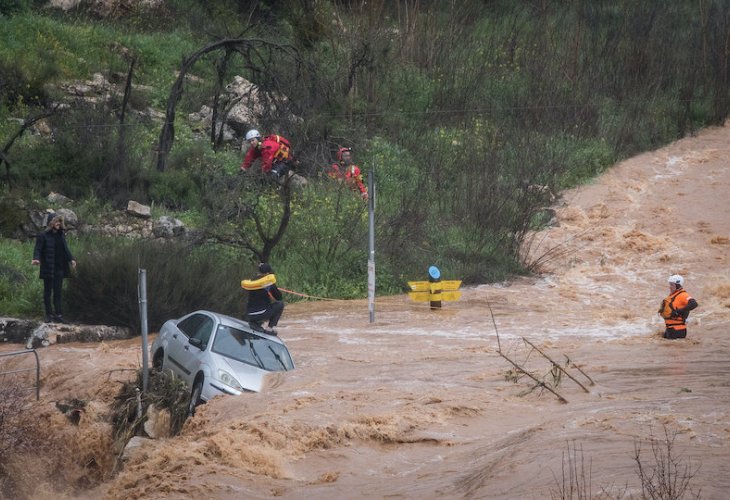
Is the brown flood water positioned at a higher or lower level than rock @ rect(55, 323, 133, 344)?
higher

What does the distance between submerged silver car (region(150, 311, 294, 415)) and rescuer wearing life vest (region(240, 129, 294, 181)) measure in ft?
33.5

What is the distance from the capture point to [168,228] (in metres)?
24.7

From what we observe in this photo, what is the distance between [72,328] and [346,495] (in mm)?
8932

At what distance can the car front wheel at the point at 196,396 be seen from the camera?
1420cm

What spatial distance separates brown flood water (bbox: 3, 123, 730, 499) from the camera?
38.2 feet

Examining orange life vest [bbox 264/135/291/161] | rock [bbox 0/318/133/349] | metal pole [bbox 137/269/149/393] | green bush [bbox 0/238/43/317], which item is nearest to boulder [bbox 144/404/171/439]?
metal pole [bbox 137/269/149/393]

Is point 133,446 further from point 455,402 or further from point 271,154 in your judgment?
point 271,154

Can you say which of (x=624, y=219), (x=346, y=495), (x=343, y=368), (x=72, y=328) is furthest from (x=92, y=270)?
(x=624, y=219)

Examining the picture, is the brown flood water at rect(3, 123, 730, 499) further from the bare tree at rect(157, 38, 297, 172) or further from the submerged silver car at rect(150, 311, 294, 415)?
the bare tree at rect(157, 38, 297, 172)

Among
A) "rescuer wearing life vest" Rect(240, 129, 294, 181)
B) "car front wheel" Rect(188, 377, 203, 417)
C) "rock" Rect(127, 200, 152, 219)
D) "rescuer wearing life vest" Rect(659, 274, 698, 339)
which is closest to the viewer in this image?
"car front wheel" Rect(188, 377, 203, 417)

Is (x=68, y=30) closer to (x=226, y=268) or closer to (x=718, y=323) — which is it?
(x=226, y=268)

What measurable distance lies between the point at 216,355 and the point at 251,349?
0.72m

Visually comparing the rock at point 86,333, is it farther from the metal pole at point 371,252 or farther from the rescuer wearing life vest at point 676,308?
the rescuer wearing life vest at point 676,308

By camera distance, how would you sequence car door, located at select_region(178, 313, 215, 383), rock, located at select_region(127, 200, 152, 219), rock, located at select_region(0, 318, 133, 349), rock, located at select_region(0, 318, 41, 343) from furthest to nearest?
rock, located at select_region(127, 200, 152, 219)
rock, located at select_region(0, 318, 41, 343)
rock, located at select_region(0, 318, 133, 349)
car door, located at select_region(178, 313, 215, 383)
